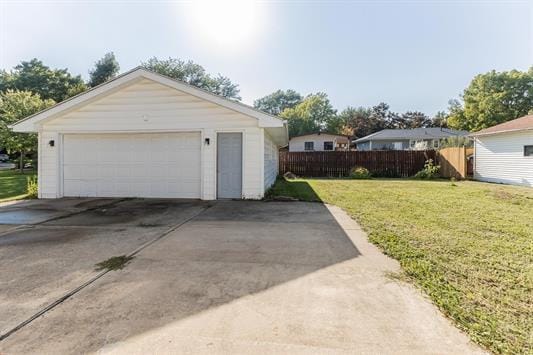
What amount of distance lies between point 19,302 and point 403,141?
32.3 m

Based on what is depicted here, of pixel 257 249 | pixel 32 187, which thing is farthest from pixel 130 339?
pixel 32 187

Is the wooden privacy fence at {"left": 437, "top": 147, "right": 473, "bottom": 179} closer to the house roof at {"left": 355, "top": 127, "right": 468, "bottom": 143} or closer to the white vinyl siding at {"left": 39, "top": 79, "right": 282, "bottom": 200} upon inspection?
the house roof at {"left": 355, "top": 127, "right": 468, "bottom": 143}

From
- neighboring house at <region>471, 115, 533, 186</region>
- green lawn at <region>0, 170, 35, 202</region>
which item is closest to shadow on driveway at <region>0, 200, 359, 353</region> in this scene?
green lawn at <region>0, 170, 35, 202</region>

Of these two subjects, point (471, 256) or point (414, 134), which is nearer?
point (471, 256)

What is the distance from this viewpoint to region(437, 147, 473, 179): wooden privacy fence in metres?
16.3

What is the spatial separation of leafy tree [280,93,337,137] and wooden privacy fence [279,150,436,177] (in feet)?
91.1

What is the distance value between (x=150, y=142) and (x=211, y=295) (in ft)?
25.8

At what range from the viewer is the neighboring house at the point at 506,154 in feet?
42.9

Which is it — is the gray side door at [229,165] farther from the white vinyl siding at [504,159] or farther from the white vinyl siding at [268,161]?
the white vinyl siding at [504,159]

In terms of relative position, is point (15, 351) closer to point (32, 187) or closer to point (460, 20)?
point (32, 187)

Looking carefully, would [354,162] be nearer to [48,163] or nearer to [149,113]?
[149,113]

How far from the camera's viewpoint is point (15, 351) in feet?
6.63

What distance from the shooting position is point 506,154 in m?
14.3

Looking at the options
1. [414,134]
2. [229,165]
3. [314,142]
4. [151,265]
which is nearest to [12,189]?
[229,165]
